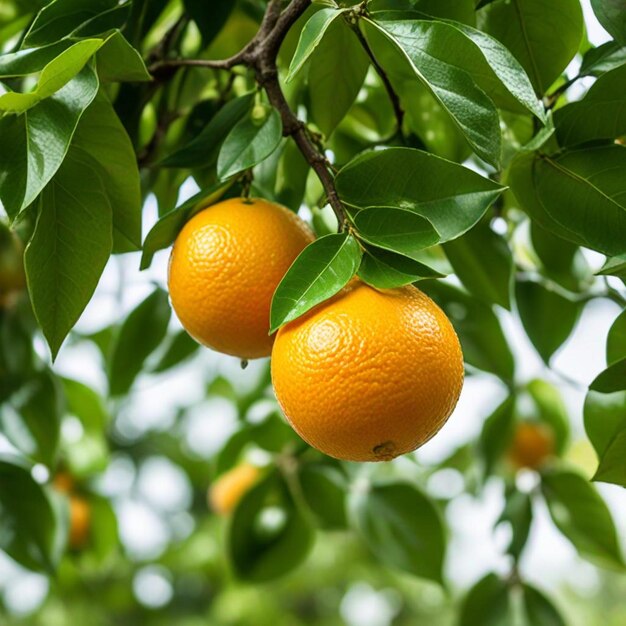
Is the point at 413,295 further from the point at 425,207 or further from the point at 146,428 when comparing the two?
the point at 146,428

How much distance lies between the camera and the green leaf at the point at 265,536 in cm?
87

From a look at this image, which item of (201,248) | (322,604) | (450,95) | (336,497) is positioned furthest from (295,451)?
(322,604)

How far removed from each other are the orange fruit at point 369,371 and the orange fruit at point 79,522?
666mm

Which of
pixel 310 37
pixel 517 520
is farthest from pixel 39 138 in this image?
pixel 517 520

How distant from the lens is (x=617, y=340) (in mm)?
513

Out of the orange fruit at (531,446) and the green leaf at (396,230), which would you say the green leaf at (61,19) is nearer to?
the green leaf at (396,230)

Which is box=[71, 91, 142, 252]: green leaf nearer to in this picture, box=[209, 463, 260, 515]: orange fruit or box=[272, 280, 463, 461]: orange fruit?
box=[272, 280, 463, 461]: orange fruit

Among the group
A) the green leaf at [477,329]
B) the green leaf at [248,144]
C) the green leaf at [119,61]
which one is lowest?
the green leaf at [477,329]

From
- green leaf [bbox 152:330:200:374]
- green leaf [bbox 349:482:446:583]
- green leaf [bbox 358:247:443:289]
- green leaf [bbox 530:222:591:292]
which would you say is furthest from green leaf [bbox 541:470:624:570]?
green leaf [bbox 358:247:443:289]

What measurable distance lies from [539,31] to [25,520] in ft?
1.89

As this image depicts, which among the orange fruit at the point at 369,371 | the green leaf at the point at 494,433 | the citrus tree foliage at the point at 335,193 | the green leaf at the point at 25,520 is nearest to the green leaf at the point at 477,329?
the citrus tree foliage at the point at 335,193

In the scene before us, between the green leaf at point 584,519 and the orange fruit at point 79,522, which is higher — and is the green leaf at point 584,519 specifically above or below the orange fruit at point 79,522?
above

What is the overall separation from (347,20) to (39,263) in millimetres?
193

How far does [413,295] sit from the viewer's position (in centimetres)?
43
